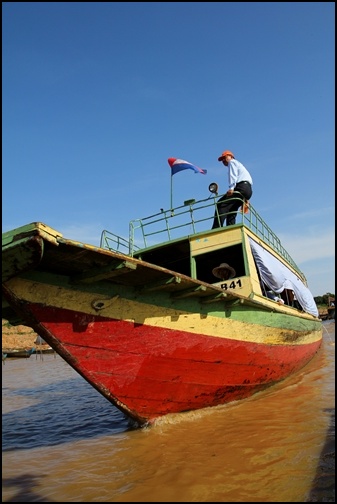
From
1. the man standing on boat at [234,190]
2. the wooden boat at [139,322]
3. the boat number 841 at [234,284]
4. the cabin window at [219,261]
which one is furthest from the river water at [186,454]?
the man standing on boat at [234,190]

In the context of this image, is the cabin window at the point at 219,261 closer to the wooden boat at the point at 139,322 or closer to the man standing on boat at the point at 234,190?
the man standing on boat at the point at 234,190

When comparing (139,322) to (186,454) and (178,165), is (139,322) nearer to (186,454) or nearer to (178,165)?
(186,454)

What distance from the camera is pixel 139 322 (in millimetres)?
5004

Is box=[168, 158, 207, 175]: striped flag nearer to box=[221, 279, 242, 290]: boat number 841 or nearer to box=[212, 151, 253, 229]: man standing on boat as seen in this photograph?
box=[212, 151, 253, 229]: man standing on boat

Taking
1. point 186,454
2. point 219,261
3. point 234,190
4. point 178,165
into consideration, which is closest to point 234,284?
point 234,190

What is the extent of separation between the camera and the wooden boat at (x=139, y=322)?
4117mm

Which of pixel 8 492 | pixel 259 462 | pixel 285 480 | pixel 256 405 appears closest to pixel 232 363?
pixel 256 405

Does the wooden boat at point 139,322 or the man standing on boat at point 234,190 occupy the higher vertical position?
the man standing on boat at point 234,190

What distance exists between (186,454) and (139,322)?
173 centimetres

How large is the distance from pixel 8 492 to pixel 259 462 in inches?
102

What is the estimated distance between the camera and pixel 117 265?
4.17 m

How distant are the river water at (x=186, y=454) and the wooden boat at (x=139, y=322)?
1.71 ft

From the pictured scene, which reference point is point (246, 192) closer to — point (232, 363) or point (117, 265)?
point (232, 363)

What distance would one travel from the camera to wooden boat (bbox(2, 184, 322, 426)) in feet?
13.5
